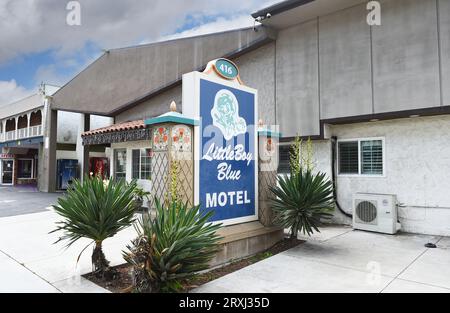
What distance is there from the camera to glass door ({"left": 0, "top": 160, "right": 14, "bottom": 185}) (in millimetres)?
27091

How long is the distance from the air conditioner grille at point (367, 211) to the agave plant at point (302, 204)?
241 centimetres

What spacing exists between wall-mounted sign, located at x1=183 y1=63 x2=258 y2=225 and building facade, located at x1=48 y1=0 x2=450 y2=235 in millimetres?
3412

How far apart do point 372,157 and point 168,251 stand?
719cm

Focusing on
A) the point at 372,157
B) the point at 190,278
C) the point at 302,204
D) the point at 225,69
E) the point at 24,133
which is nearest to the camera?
the point at 190,278

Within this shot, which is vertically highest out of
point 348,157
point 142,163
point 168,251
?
point 348,157

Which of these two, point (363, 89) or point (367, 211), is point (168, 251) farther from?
point (363, 89)

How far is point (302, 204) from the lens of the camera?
642cm

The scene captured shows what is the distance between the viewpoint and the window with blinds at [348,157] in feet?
30.5

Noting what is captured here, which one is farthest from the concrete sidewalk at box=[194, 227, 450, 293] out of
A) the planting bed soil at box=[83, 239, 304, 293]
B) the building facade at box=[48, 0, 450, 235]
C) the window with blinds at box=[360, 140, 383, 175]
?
the window with blinds at box=[360, 140, 383, 175]

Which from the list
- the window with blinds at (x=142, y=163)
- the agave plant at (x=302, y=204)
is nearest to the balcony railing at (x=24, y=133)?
the window with blinds at (x=142, y=163)

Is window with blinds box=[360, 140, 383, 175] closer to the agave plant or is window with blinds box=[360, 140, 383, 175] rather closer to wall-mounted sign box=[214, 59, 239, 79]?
the agave plant

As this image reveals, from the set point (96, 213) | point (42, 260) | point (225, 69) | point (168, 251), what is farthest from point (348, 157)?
point (42, 260)
